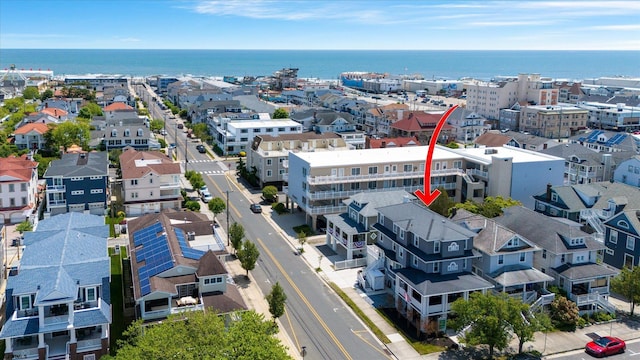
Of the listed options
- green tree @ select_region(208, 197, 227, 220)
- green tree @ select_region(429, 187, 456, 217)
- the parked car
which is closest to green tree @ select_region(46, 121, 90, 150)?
the parked car

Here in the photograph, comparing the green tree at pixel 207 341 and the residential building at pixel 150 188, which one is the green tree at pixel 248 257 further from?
the residential building at pixel 150 188

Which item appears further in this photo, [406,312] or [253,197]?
[253,197]

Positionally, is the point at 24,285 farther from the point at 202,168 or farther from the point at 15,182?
the point at 202,168

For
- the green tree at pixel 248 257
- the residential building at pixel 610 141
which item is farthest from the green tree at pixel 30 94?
the residential building at pixel 610 141

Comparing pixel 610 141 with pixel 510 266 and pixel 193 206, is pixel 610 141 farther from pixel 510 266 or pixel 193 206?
pixel 193 206

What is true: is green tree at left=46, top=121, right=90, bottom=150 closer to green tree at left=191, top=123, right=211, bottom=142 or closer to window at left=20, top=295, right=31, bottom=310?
green tree at left=191, top=123, right=211, bottom=142

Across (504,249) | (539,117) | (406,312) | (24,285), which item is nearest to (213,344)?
(24,285)

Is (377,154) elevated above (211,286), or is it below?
above
